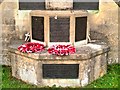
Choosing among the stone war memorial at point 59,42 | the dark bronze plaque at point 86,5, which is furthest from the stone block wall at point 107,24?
the dark bronze plaque at point 86,5

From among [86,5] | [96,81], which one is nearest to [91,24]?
[86,5]

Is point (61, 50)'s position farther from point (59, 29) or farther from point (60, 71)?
point (59, 29)

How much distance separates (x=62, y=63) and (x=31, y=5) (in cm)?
235

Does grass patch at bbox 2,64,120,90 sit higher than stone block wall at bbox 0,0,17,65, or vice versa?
stone block wall at bbox 0,0,17,65

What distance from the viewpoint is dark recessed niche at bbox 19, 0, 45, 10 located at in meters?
9.54

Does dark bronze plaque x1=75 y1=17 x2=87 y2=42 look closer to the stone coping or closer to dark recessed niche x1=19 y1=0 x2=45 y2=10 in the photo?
the stone coping

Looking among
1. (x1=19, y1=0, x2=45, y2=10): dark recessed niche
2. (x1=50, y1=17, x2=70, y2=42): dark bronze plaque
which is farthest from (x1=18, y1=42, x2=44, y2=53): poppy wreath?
(x1=19, y1=0, x2=45, y2=10): dark recessed niche

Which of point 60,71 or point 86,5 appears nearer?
point 60,71

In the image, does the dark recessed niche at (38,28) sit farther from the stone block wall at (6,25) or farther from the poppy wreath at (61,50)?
the stone block wall at (6,25)

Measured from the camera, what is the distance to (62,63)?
849cm

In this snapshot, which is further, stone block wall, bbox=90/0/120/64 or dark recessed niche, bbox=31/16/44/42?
stone block wall, bbox=90/0/120/64

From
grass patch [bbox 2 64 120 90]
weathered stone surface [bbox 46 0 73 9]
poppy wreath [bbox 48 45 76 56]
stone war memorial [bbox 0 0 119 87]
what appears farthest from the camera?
weathered stone surface [bbox 46 0 73 9]

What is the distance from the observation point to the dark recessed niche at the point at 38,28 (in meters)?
9.01

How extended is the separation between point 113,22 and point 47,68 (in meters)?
2.82
